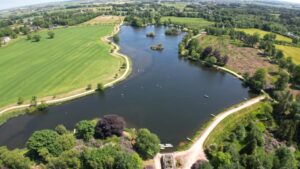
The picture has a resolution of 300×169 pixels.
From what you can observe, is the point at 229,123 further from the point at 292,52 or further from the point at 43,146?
the point at 292,52

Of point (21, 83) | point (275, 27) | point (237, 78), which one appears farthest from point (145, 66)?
point (275, 27)

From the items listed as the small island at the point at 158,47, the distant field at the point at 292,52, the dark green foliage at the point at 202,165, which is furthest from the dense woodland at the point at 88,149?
the distant field at the point at 292,52

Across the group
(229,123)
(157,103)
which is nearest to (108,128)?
(157,103)

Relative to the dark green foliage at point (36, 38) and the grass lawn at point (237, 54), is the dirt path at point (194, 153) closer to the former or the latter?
the grass lawn at point (237, 54)

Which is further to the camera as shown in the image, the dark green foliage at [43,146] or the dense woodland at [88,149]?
the dark green foliage at [43,146]

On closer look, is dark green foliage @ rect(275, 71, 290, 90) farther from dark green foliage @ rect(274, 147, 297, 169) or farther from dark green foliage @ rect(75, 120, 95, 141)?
dark green foliage @ rect(75, 120, 95, 141)

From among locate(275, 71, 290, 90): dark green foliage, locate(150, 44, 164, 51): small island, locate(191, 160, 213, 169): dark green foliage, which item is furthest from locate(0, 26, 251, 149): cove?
locate(150, 44, 164, 51): small island
